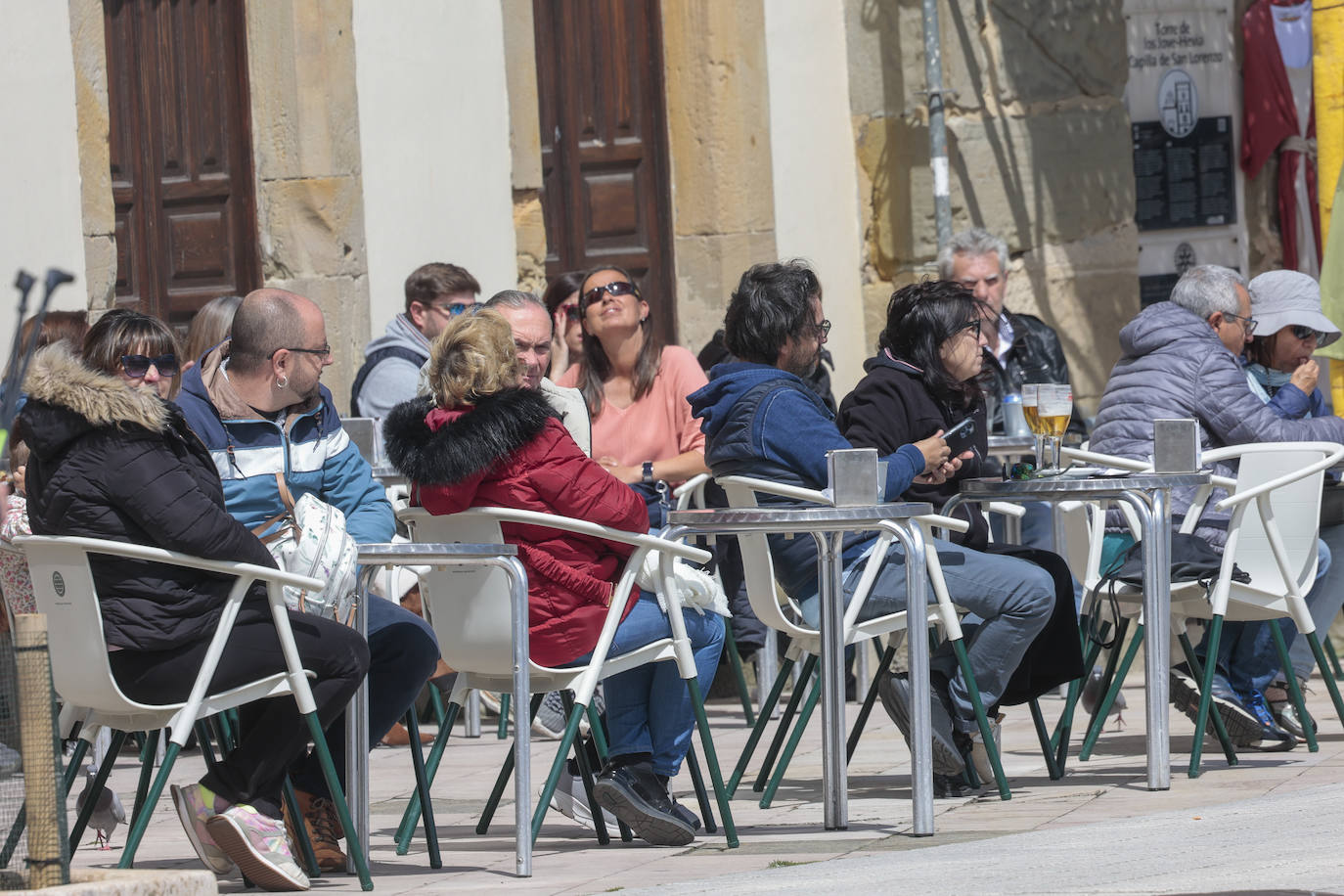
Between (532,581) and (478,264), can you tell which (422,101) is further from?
(532,581)

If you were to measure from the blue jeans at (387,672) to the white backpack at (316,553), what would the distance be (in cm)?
28

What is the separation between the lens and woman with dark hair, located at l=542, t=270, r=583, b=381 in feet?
27.5

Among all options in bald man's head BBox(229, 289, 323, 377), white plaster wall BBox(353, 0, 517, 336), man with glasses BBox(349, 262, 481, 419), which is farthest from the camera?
white plaster wall BBox(353, 0, 517, 336)

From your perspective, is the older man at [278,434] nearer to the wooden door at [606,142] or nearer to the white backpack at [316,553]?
the white backpack at [316,553]

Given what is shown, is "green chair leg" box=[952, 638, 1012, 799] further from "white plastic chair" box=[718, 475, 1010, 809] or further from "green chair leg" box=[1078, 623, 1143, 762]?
"green chair leg" box=[1078, 623, 1143, 762]

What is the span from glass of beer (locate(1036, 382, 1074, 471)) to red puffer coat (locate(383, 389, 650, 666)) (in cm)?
118

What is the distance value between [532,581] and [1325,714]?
343 centimetres

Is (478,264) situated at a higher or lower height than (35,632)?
higher

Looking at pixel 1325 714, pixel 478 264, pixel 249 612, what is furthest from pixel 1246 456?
pixel 478 264

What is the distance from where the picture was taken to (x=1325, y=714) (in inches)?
298

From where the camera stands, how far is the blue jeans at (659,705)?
5473mm

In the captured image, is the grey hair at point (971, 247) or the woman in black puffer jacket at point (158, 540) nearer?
the woman in black puffer jacket at point (158, 540)

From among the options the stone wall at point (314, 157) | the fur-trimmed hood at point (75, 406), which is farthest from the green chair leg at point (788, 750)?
the stone wall at point (314, 157)

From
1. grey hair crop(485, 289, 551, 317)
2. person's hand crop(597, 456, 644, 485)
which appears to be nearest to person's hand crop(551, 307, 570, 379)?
person's hand crop(597, 456, 644, 485)
